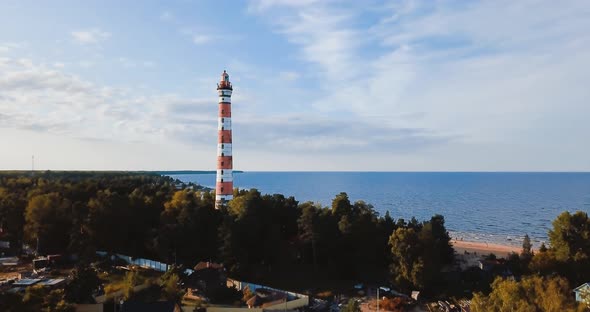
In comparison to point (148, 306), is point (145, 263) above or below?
below

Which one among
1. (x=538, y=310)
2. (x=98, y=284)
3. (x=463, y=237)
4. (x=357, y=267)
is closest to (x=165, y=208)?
(x=98, y=284)

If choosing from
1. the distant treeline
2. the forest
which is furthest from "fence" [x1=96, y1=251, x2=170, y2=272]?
the forest

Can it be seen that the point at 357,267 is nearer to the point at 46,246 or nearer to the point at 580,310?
the point at 580,310

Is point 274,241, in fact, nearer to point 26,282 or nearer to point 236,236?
point 236,236

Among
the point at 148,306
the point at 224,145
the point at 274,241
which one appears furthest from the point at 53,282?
the point at 224,145

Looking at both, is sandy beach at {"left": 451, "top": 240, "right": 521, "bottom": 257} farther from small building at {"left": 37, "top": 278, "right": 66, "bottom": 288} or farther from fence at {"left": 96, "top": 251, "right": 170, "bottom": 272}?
small building at {"left": 37, "top": 278, "right": 66, "bottom": 288}

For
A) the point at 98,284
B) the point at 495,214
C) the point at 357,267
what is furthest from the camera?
the point at 495,214
